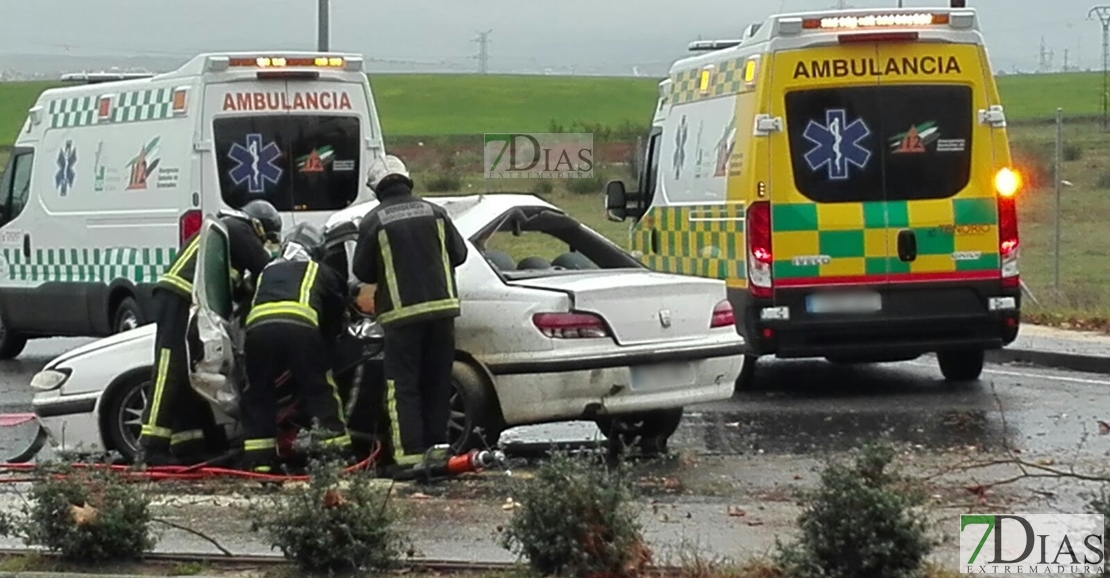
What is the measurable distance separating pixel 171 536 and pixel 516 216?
3.32m

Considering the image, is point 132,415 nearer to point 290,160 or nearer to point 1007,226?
point 290,160

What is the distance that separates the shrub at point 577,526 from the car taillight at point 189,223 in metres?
8.21

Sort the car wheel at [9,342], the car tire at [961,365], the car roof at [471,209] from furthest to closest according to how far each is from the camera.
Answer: the car wheel at [9,342], the car tire at [961,365], the car roof at [471,209]

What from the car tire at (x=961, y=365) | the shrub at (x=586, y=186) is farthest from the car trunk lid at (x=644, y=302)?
the shrub at (x=586, y=186)

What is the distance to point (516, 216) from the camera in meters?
10.3

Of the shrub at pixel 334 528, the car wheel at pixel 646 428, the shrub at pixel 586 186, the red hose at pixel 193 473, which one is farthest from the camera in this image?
the shrub at pixel 586 186

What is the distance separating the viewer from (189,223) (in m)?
14.4

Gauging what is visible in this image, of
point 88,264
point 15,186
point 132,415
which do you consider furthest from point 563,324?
point 15,186

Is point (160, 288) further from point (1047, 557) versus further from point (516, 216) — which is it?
point (1047, 557)

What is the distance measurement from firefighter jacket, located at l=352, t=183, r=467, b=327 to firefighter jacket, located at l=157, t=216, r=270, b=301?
572 mm

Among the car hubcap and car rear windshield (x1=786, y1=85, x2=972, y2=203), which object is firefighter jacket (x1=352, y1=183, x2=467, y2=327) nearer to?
the car hubcap

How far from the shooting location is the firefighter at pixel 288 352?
9.11 metres

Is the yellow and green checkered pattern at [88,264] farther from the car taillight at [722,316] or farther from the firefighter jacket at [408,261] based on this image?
the car taillight at [722,316]

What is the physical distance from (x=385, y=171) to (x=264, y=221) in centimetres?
74
